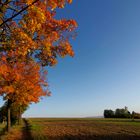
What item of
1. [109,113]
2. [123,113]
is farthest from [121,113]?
[109,113]

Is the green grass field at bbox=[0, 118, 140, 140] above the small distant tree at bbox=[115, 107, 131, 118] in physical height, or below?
below

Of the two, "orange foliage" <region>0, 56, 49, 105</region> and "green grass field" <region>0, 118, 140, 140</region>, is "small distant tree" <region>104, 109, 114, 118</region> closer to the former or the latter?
"green grass field" <region>0, 118, 140, 140</region>

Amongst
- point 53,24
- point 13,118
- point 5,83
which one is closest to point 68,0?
point 53,24

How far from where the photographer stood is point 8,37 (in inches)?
550

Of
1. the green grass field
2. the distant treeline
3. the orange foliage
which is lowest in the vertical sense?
the green grass field

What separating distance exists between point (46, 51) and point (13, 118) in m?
51.2

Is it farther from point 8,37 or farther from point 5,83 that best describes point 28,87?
point 8,37

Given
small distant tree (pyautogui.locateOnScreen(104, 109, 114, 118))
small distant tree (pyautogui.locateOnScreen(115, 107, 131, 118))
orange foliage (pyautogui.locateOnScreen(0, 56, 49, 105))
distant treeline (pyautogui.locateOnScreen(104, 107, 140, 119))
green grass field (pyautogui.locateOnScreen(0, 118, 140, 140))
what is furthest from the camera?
small distant tree (pyautogui.locateOnScreen(104, 109, 114, 118))

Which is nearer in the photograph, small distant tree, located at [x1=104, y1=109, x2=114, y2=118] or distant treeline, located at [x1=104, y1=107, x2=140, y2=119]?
distant treeline, located at [x1=104, y1=107, x2=140, y2=119]

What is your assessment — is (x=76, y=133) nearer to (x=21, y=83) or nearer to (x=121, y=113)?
(x=21, y=83)

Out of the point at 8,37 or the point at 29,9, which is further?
the point at 8,37

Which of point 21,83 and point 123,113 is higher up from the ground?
point 21,83

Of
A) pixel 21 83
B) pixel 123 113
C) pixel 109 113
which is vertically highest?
pixel 21 83

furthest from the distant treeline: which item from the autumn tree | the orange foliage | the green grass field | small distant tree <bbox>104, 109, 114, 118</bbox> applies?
the autumn tree
